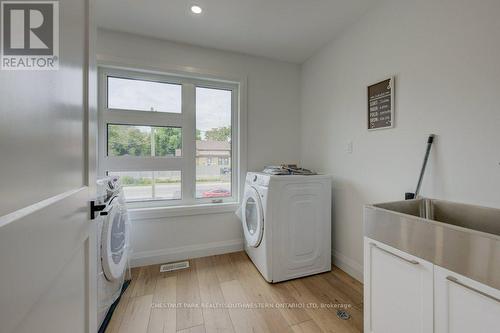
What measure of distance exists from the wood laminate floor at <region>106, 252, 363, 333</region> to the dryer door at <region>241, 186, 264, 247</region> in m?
0.35

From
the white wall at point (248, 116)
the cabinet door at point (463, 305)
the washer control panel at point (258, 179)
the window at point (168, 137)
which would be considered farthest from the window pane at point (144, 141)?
the cabinet door at point (463, 305)

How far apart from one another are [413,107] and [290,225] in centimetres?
136

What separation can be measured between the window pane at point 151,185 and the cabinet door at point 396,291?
6.60 feet

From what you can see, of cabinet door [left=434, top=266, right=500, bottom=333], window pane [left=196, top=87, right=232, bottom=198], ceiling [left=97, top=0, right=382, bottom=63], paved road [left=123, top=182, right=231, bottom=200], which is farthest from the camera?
window pane [left=196, top=87, right=232, bottom=198]

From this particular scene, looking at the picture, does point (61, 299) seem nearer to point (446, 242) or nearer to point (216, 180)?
point (446, 242)

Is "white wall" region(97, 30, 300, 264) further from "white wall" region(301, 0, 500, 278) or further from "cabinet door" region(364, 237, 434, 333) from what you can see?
"cabinet door" region(364, 237, 434, 333)

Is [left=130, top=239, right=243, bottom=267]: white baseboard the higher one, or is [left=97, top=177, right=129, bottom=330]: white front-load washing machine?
[left=97, top=177, right=129, bottom=330]: white front-load washing machine

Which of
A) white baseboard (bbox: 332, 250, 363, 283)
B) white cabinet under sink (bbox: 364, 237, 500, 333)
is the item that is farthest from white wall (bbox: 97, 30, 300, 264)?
white cabinet under sink (bbox: 364, 237, 500, 333)

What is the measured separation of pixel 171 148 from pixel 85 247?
5.83ft

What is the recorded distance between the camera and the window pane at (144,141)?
2238mm

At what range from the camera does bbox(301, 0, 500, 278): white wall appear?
47.4 inches

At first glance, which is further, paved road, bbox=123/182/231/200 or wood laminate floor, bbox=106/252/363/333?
paved road, bbox=123/182/231/200

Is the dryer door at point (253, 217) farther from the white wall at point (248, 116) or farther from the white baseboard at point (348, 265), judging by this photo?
the white baseboard at point (348, 265)

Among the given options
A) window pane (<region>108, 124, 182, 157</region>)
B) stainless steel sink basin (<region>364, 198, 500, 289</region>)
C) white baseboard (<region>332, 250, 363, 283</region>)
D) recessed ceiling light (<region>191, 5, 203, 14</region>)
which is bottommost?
white baseboard (<region>332, 250, 363, 283</region>)
